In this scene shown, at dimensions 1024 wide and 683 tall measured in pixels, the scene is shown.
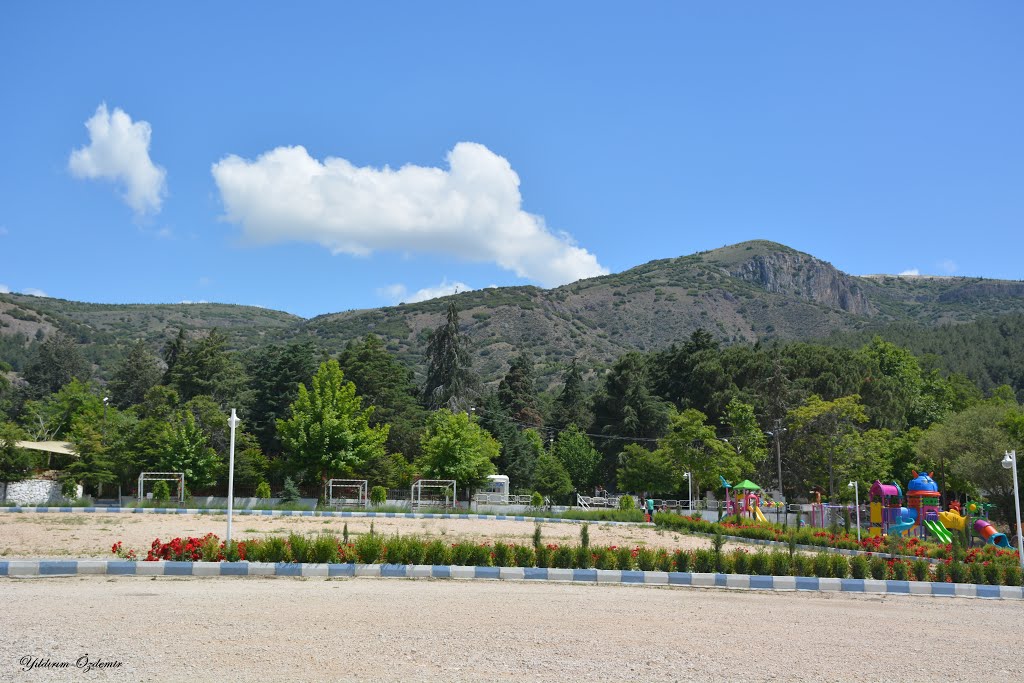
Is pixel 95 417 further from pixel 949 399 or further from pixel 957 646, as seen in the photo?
pixel 949 399

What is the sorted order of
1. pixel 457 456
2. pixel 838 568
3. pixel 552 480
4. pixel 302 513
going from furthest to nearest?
pixel 552 480 → pixel 457 456 → pixel 302 513 → pixel 838 568

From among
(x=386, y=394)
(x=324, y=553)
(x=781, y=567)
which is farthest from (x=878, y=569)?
(x=386, y=394)

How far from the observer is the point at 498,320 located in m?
150

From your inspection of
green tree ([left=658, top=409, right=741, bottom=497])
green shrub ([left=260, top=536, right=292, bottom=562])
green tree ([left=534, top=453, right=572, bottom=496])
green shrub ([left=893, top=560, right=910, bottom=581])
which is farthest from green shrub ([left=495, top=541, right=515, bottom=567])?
green tree ([left=534, top=453, right=572, bottom=496])

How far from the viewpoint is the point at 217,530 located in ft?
82.4

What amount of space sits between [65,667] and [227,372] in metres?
58.8

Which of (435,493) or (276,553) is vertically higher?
(435,493)

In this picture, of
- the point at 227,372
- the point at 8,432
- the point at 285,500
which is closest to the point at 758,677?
the point at 285,500

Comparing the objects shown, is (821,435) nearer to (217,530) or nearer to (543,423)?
(543,423)

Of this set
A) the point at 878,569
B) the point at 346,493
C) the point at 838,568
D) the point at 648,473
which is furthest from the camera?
the point at 648,473

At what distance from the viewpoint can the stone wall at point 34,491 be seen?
43062 mm

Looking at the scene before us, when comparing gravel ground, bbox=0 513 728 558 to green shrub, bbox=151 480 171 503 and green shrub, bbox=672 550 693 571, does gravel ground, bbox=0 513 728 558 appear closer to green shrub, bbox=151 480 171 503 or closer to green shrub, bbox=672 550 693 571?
green shrub, bbox=672 550 693 571

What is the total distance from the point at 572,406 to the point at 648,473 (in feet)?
76.8

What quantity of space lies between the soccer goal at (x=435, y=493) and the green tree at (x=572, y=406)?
91.0 feet
